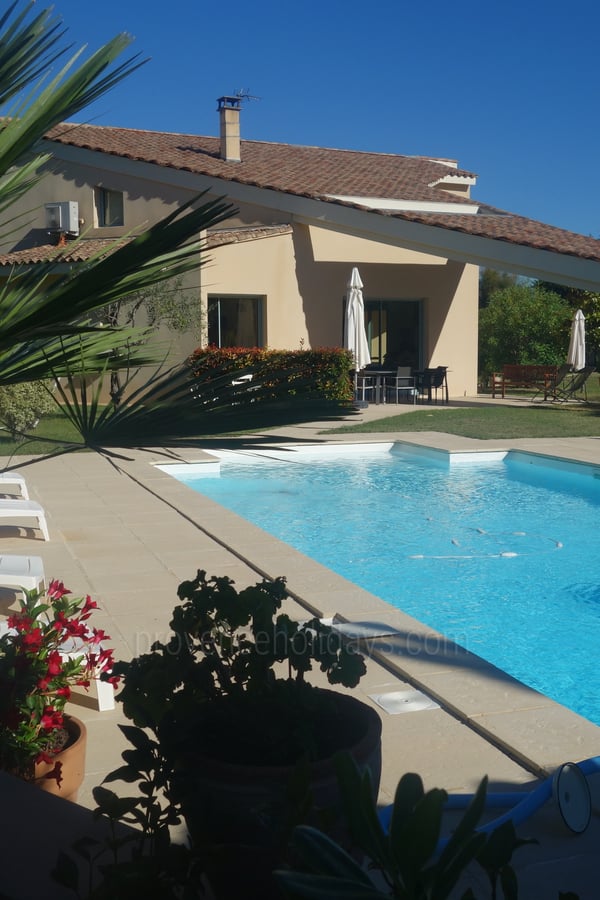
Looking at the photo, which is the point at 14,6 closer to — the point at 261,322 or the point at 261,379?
the point at 261,379

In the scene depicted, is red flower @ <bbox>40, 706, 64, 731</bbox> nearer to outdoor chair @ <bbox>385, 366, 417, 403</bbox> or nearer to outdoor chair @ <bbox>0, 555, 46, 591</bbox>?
outdoor chair @ <bbox>0, 555, 46, 591</bbox>

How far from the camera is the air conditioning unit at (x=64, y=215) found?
19.7 metres

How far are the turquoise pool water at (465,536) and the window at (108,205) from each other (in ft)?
29.7

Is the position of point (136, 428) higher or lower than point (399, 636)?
higher

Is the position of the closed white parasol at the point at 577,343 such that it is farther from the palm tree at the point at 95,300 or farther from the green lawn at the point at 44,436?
the palm tree at the point at 95,300

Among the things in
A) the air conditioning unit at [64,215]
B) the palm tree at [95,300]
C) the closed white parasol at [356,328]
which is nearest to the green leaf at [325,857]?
the palm tree at [95,300]

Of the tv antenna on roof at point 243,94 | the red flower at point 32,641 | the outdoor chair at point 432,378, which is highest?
the tv antenna on roof at point 243,94

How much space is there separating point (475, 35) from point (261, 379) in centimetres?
1910

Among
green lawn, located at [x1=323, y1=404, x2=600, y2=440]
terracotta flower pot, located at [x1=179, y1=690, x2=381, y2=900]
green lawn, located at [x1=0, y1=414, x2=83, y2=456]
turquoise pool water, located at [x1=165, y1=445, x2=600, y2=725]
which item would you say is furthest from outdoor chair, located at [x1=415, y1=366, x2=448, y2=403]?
terracotta flower pot, located at [x1=179, y1=690, x2=381, y2=900]

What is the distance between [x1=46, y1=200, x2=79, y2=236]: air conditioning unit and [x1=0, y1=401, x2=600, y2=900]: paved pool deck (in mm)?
11780

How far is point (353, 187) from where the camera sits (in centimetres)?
2128

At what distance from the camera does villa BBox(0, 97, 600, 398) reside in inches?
728

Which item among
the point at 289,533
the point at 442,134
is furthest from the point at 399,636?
the point at 442,134

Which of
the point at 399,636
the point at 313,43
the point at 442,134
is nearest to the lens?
the point at 399,636
